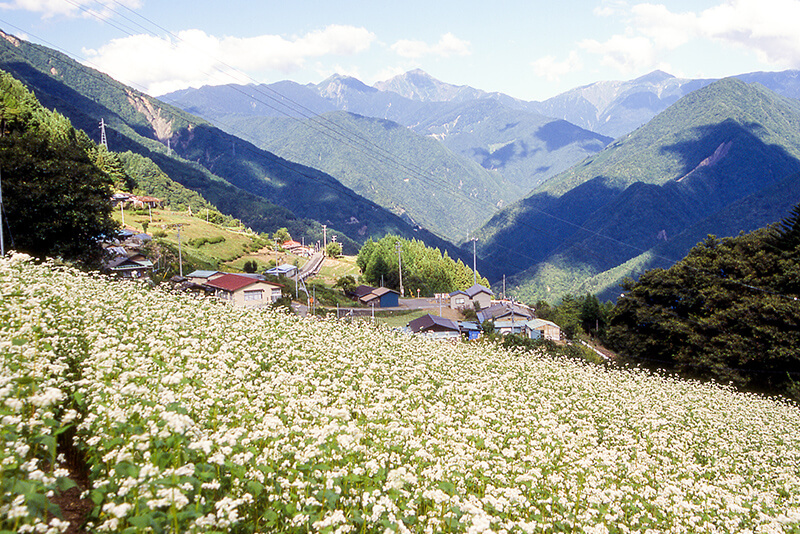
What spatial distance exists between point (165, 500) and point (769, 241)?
140 feet

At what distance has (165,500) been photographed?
3.73 m

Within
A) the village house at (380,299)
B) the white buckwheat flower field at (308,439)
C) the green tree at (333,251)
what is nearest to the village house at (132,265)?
the village house at (380,299)

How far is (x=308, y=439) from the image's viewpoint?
18.2ft

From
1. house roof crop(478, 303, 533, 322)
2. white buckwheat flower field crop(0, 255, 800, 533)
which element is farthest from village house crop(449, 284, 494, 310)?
white buckwheat flower field crop(0, 255, 800, 533)

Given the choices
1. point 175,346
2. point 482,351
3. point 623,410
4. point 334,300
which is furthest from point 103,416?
point 334,300

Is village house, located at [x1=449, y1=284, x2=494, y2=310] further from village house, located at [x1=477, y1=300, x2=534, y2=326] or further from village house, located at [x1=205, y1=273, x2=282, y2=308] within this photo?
village house, located at [x1=205, y1=273, x2=282, y2=308]

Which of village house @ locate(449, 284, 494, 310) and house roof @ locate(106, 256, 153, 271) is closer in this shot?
house roof @ locate(106, 256, 153, 271)

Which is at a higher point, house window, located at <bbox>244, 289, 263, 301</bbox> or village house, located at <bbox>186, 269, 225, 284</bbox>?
village house, located at <bbox>186, 269, 225, 284</bbox>

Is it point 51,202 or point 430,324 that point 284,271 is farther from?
point 51,202

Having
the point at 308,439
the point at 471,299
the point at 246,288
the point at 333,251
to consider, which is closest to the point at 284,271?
the point at 246,288

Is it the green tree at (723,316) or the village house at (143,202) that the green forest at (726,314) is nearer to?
the green tree at (723,316)

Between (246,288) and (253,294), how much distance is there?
81cm

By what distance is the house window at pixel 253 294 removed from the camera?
4101 cm

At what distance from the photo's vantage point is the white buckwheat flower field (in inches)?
170
